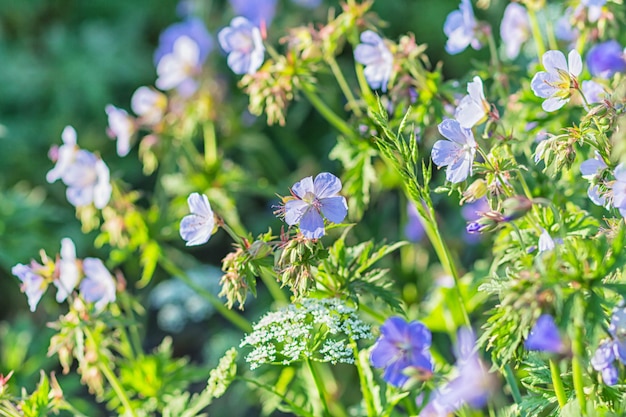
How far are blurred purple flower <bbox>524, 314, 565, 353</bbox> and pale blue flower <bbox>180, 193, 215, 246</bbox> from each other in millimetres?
621

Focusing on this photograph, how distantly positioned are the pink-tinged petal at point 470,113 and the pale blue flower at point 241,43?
57 centimetres

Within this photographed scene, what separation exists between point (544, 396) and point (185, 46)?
164cm

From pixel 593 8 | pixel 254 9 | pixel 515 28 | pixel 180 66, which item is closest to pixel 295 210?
pixel 593 8

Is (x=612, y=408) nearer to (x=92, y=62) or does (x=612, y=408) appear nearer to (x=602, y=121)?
(x=602, y=121)

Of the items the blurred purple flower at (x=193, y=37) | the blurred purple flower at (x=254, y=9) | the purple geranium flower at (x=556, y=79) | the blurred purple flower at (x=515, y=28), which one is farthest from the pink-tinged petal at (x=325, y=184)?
the blurred purple flower at (x=254, y=9)

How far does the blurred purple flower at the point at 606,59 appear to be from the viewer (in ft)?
6.07

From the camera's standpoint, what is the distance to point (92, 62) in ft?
11.7

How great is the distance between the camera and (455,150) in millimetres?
1486

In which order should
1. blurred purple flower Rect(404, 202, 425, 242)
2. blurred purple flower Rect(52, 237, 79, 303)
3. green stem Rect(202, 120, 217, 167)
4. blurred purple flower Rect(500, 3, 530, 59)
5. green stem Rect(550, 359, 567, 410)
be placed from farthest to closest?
blurred purple flower Rect(404, 202, 425, 242) → green stem Rect(202, 120, 217, 167) → blurred purple flower Rect(500, 3, 530, 59) → blurred purple flower Rect(52, 237, 79, 303) → green stem Rect(550, 359, 567, 410)

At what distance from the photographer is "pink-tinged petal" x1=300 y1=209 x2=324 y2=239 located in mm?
1402

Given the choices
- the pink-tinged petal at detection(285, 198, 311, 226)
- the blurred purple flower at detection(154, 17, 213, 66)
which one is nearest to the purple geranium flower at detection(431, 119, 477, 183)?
the pink-tinged petal at detection(285, 198, 311, 226)

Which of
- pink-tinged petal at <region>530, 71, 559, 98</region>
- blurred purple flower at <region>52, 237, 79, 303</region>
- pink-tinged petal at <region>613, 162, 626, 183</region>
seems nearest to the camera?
pink-tinged petal at <region>613, 162, 626, 183</region>

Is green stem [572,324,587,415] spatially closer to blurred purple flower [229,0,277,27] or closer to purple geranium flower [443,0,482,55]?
purple geranium flower [443,0,482,55]

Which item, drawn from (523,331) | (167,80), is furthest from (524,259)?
(167,80)
